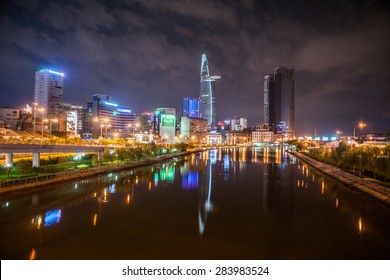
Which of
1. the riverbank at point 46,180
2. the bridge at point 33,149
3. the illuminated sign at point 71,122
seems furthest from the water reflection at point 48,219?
the illuminated sign at point 71,122

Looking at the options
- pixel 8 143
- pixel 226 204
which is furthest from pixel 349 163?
pixel 8 143

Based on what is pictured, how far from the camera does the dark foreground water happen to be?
463 inches

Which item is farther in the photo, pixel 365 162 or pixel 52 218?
pixel 365 162

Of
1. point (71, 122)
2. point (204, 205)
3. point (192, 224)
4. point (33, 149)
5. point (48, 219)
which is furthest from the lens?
point (71, 122)

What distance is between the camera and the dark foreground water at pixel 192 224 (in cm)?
1175

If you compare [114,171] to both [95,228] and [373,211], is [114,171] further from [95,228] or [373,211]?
[373,211]

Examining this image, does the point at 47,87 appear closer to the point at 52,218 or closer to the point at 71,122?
the point at 71,122

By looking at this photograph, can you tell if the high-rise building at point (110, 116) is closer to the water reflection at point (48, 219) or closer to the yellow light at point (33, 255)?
the water reflection at point (48, 219)

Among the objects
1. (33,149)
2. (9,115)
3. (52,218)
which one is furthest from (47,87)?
(52,218)

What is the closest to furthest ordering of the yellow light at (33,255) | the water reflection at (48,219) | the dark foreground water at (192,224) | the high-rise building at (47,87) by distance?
the yellow light at (33,255), the dark foreground water at (192,224), the water reflection at (48,219), the high-rise building at (47,87)

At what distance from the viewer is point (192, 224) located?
15.5m

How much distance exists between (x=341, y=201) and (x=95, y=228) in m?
18.8

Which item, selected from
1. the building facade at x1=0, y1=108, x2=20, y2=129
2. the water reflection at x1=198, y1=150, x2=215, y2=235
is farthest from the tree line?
the building facade at x1=0, y1=108, x2=20, y2=129

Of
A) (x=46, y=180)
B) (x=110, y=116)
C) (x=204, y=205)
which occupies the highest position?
(x=110, y=116)
